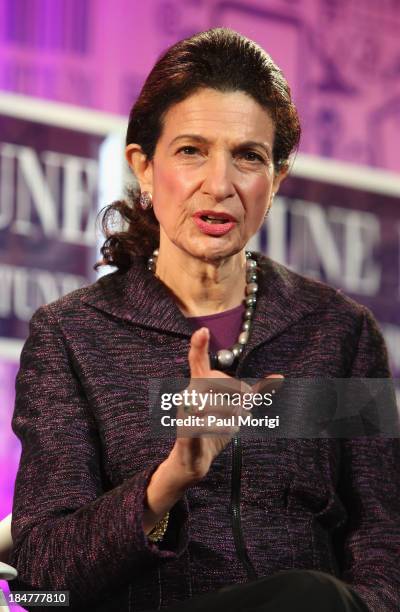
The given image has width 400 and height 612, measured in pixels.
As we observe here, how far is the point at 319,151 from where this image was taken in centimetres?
275

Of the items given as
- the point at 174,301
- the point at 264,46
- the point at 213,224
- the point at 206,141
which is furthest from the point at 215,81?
the point at 264,46

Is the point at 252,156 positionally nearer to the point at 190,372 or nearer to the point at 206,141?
the point at 206,141

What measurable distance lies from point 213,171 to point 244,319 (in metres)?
0.24

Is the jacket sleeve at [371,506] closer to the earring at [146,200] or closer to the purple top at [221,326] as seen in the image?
the purple top at [221,326]

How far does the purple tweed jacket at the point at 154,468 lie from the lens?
1375 millimetres

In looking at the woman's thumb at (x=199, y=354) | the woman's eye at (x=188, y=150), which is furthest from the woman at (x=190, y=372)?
the woman's thumb at (x=199, y=354)

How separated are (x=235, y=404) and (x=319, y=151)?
5.48 feet

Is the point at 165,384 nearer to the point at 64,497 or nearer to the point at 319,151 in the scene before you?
the point at 64,497

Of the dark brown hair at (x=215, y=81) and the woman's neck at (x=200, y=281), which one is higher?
the dark brown hair at (x=215, y=81)

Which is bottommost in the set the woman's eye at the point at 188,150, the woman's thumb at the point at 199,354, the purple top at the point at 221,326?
the woman's thumb at the point at 199,354

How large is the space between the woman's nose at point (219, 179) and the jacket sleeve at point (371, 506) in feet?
1.07

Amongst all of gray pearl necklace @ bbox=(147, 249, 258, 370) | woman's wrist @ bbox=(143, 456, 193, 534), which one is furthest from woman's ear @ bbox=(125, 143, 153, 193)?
woman's wrist @ bbox=(143, 456, 193, 534)

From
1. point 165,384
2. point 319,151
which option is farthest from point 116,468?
point 319,151

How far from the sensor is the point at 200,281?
64.4 inches
